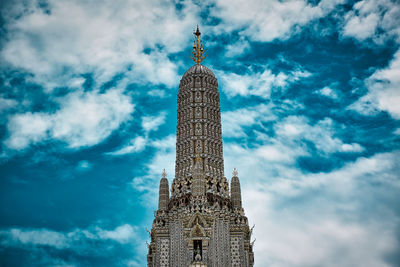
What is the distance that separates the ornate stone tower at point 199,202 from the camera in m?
60.2

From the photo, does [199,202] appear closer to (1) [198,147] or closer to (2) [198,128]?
(1) [198,147]

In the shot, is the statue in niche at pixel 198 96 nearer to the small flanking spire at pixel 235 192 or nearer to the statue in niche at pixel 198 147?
the statue in niche at pixel 198 147

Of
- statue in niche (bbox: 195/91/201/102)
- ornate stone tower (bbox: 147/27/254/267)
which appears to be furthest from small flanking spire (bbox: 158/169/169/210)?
statue in niche (bbox: 195/91/201/102)

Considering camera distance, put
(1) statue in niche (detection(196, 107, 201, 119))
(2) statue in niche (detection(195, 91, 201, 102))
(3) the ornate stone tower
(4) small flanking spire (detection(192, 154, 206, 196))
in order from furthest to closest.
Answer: (2) statue in niche (detection(195, 91, 201, 102))
(1) statue in niche (detection(196, 107, 201, 119))
(4) small flanking spire (detection(192, 154, 206, 196))
(3) the ornate stone tower

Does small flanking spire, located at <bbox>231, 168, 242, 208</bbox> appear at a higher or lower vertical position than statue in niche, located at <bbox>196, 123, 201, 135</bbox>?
lower

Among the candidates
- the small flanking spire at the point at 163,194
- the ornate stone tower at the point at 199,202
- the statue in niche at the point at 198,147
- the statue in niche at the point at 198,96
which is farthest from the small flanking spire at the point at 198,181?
the statue in niche at the point at 198,96

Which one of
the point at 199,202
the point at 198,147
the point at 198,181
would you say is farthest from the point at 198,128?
the point at 199,202

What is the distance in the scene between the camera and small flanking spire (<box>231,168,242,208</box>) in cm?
6656

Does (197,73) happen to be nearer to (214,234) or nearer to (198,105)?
(198,105)

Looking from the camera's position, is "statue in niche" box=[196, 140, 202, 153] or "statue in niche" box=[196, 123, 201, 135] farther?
"statue in niche" box=[196, 123, 201, 135]

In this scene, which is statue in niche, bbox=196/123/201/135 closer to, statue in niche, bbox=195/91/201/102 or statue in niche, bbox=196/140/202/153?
statue in niche, bbox=196/140/202/153

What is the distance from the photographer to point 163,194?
220ft

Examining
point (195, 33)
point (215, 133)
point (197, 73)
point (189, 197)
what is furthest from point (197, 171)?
point (195, 33)

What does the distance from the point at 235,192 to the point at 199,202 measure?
23.3 ft
